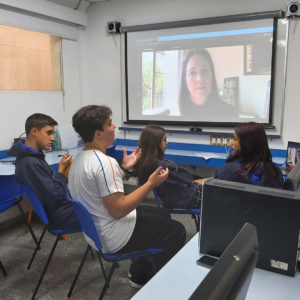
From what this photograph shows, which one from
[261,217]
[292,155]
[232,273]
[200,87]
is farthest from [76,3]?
[232,273]

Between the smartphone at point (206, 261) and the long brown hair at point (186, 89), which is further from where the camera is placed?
the long brown hair at point (186, 89)

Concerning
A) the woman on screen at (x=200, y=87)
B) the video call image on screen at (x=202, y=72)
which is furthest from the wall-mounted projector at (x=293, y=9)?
the woman on screen at (x=200, y=87)

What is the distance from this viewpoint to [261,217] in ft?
3.67

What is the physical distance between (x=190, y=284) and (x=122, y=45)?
374cm

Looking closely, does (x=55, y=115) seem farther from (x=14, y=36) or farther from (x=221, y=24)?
(x=221, y=24)

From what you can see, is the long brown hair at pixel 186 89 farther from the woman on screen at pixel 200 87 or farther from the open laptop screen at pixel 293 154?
the open laptop screen at pixel 293 154

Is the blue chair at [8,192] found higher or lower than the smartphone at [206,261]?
lower

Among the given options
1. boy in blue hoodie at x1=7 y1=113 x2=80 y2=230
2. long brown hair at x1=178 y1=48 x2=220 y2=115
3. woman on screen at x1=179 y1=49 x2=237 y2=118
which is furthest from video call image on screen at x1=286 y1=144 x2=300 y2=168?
boy in blue hoodie at x1=7 y1=113 x2=80 y2=230

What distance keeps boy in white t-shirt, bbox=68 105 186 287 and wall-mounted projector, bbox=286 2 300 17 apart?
254cm

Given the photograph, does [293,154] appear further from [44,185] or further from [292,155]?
[44,185]

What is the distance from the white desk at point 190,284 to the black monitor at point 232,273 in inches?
19.9

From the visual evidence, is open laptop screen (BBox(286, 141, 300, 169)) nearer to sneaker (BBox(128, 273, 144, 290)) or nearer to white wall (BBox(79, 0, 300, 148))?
white wall (BBox(79, 0, 300, 148))

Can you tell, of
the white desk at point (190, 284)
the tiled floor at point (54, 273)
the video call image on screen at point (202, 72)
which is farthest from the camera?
the video call image on screen at point (202, 72)

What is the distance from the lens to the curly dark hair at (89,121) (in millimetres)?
1726
